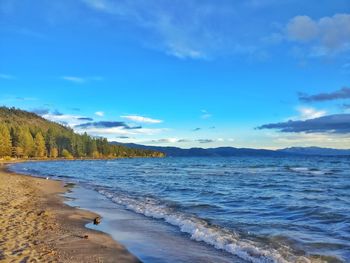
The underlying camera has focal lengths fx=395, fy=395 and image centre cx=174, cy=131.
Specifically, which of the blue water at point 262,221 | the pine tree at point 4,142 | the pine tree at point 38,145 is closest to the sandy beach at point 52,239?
the blue water at point 262,221

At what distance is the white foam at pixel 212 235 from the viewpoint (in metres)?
12.0

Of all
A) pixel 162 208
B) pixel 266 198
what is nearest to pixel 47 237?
pixel 162 208

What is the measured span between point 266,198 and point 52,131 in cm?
17708

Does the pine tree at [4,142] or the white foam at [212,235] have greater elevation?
the pine tree at [4,142]

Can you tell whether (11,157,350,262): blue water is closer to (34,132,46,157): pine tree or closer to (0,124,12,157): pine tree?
(0,124,12,157): pine tree

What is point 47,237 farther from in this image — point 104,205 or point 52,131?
point 52,131

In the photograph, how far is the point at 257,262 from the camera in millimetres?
11406

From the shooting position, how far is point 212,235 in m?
14.9

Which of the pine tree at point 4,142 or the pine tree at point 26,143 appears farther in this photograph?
the pine tree at point 26,143

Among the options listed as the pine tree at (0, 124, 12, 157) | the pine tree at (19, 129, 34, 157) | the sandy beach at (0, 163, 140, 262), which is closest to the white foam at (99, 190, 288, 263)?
the sandy beach at (0, 163, 140, 262)

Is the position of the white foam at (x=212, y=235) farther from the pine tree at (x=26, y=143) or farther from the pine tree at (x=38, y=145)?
the pine tree at (x=38, y=145)

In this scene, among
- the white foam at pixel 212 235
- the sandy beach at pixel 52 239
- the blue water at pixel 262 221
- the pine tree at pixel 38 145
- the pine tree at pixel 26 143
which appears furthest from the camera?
the pine tree at pixel 38 145

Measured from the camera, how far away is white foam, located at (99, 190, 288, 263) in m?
12.0

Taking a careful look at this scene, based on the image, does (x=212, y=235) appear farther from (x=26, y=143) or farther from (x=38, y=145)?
(x=38, y=145)
